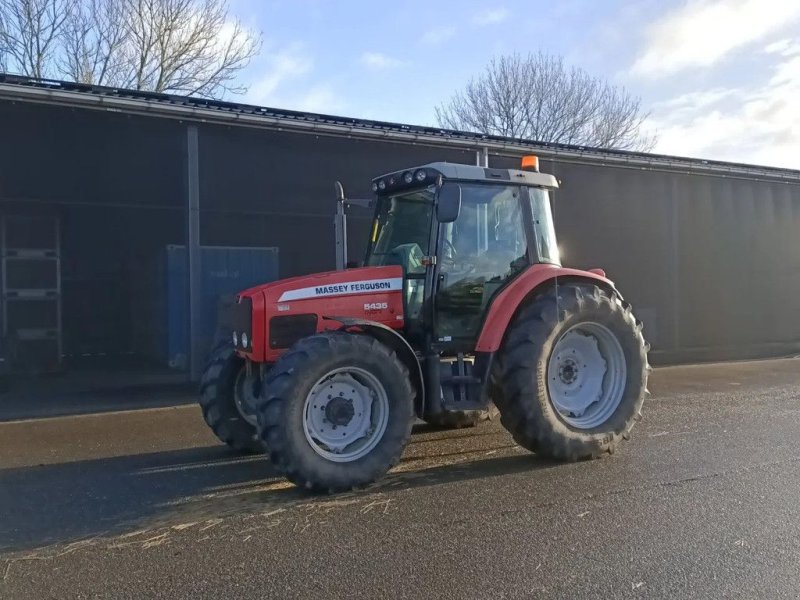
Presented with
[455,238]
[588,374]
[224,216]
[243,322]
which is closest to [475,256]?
[455,238]

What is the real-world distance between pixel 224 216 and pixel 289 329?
6.97m

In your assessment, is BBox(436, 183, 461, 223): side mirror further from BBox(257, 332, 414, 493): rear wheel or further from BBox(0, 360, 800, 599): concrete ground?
BBox(0, 360, 800, 599): concrete ground

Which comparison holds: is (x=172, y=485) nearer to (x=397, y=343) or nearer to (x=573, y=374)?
(x=397, y=343)

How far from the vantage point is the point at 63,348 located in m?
14.2

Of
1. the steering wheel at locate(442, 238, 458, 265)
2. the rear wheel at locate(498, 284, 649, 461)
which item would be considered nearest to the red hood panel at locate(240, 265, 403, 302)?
the steering wheel at locate(442, 238, 458, 265)

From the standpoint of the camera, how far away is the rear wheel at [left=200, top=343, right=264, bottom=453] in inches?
263

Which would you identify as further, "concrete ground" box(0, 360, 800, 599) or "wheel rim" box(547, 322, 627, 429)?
"wheel rim" box(547, 322, 627, 429)

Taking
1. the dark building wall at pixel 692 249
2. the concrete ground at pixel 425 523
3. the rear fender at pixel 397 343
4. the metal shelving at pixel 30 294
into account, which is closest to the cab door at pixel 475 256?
the rear fender at pixel 397 343

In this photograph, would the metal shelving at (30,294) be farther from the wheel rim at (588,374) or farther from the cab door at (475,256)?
the wheel rim at (588,374)

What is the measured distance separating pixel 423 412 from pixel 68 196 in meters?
8.64

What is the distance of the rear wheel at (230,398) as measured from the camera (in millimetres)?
6672

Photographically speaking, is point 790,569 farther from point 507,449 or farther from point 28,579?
point 28,579

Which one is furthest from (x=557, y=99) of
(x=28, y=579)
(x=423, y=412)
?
(x=28, y=579)

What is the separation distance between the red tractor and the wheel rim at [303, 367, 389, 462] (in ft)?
0.03
